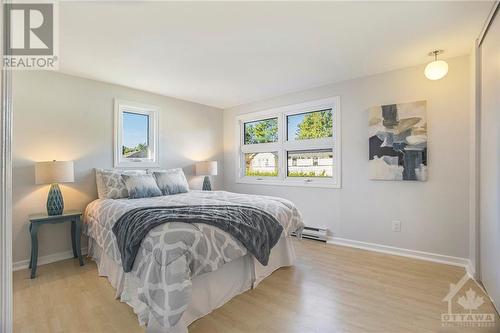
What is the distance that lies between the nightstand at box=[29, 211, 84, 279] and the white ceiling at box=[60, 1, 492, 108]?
171cm

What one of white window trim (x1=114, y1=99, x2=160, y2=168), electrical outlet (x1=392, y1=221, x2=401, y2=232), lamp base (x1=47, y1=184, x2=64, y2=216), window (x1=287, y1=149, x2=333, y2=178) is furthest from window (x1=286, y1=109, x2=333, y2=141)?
lamp base (x1=47, y1=184, x2=64, y2=216)

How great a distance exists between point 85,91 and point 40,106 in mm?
536

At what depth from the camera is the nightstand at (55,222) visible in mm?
2564

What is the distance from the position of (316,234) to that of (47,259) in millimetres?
3423

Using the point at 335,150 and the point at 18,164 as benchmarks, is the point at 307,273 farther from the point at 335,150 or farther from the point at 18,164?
the point at 18,164

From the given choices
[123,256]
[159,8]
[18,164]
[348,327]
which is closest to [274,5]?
[159,8]

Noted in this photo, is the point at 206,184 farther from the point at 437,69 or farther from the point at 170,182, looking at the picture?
the point at 437,69

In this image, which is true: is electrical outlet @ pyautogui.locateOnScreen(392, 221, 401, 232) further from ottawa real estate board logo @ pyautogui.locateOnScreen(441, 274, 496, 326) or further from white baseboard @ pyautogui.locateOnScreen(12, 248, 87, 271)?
white baseboard @ pyautogui.locateOnScreen(12, 248, 87, 271)

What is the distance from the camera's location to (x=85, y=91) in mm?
3270

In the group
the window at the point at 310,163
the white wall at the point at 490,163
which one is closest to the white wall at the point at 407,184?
the window at the point at 310,163

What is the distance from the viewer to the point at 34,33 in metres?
2.12

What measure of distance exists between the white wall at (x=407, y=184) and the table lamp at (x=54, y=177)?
10.2 feet

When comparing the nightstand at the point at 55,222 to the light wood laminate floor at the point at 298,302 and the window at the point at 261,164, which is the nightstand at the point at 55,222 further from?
the window at the point at 261,164

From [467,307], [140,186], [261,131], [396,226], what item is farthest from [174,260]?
[261,131]
